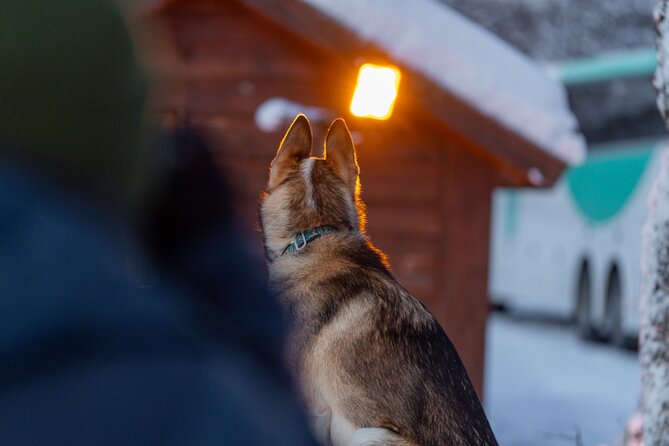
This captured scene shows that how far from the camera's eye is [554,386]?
473 inches

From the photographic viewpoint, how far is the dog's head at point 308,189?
121 inches

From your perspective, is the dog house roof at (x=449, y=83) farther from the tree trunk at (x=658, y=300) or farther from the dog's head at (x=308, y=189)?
the dog's head at (x=308, y=189)

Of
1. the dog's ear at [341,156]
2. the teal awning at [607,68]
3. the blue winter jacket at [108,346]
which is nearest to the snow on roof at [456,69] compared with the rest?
the dog's ear at [341,156]

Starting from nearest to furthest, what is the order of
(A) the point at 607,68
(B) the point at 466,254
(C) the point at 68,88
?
(C) the point at 68,88, (B) the point at 466,254, (A) the point at 607,68

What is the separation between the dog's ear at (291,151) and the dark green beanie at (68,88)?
6.19 ft

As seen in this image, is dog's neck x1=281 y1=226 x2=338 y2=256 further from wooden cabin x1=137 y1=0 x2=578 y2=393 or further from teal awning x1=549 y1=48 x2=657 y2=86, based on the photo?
teal awning x1=549 y1=48 x2=657 y2=86

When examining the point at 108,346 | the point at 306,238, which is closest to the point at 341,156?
the point at 306,238

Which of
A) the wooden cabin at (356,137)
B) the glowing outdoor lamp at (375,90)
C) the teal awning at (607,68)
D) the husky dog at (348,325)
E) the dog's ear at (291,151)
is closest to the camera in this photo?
the husky dog at (348,325)

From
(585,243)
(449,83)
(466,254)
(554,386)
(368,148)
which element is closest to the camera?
(449,83)

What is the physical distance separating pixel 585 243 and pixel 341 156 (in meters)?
12.6

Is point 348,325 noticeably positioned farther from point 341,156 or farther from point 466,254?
point 466,254

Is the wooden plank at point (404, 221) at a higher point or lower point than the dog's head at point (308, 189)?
lower

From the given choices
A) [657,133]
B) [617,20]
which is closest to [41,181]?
[657,133]

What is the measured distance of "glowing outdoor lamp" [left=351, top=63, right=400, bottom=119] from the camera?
644 cm
